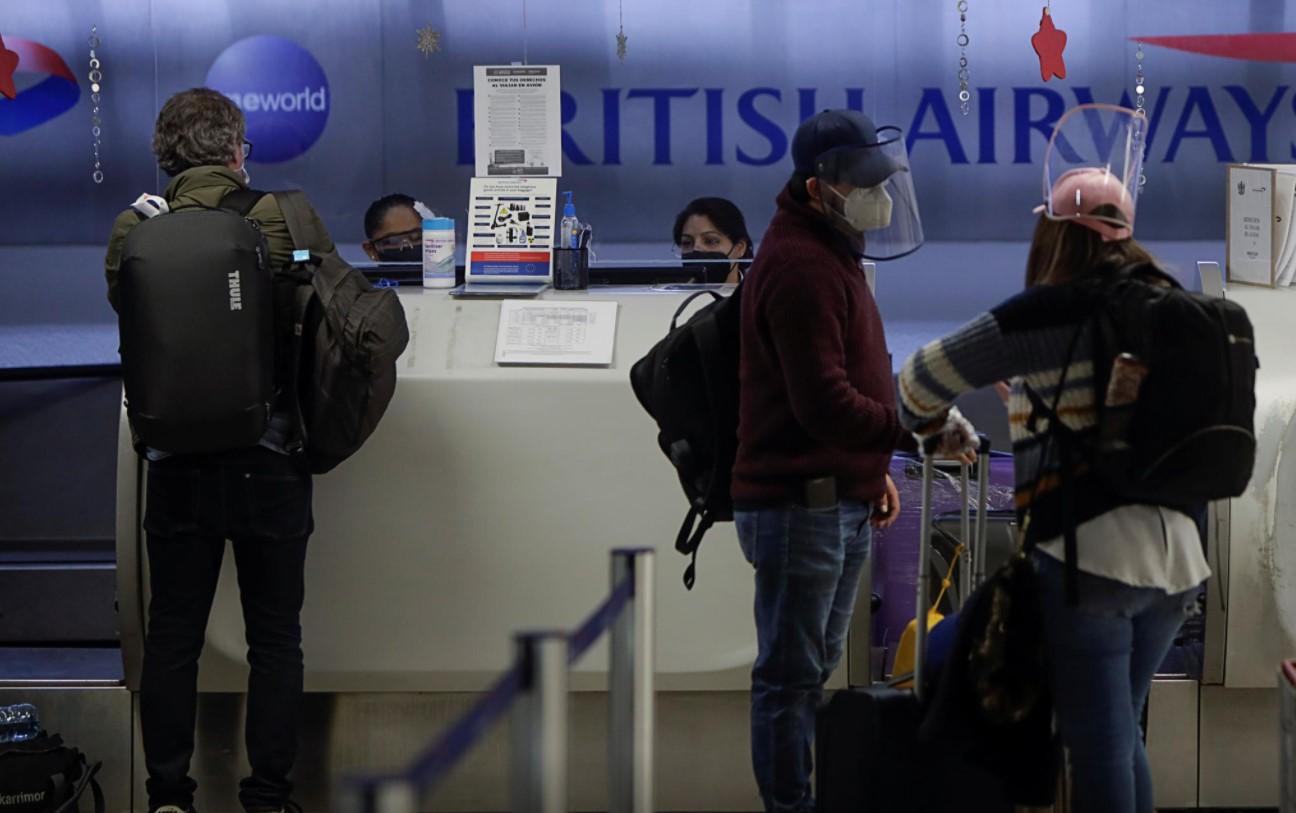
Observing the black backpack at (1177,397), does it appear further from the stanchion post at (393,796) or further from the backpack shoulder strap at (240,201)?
the backpack shoulder strap at (240,201)

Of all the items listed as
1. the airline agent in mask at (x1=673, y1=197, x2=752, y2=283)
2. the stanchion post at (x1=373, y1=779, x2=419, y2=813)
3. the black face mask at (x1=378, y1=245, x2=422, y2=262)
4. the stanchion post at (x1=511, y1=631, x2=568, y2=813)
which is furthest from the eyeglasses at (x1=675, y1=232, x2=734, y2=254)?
the stanchion post at (x1=373, y1=779, x2=419, y2=813)

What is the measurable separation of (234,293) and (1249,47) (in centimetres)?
487

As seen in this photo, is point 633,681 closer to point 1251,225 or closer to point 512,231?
point 512,231

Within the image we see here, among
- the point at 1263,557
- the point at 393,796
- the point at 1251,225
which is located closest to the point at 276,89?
the point at 1251,225

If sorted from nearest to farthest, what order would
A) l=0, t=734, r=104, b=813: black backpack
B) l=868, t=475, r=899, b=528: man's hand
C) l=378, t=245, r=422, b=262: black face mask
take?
1. l=868, t=475, r=899, b=528: man's hand
2. l=0, t=734, r=104, b=813: black backpack
3. l=378, t=245, r=422, b=262: black face mask

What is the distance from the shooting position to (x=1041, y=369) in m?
2.53

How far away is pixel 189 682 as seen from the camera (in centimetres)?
349

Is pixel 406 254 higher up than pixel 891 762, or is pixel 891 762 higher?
pixel 406 254

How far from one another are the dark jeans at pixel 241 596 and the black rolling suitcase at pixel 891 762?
1118mm

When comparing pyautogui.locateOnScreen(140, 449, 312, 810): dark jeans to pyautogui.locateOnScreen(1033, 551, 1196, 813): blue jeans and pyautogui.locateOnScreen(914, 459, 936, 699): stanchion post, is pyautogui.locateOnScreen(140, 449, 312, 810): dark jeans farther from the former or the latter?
pyautogui.locateOnScreen(1033, 551, 1196, 813): blue jeans

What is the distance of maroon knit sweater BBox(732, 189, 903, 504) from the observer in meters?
2.83

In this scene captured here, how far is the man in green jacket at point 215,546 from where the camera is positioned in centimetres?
340

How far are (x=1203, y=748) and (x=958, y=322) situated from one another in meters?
3.16

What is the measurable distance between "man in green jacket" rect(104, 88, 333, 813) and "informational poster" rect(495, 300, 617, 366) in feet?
1.72
